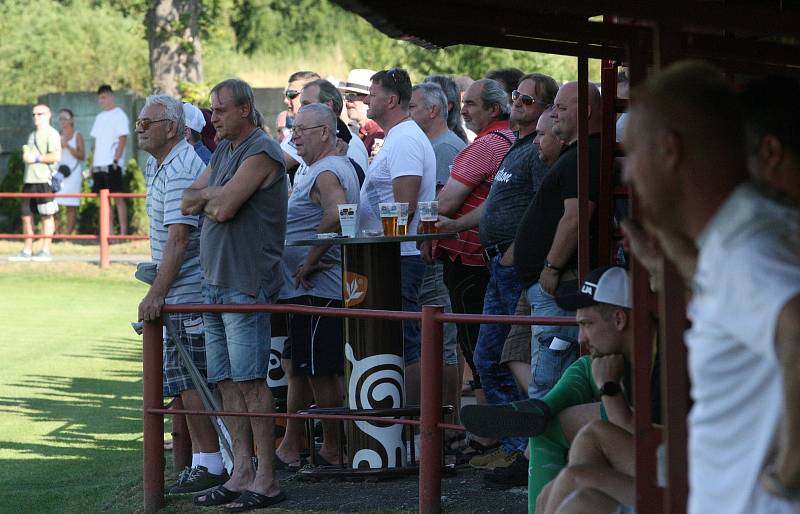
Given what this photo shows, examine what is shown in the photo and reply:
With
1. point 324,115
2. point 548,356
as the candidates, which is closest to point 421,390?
point 548,356

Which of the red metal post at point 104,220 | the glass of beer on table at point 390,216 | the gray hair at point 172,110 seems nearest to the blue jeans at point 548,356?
the glass of beer on table at point 390,216

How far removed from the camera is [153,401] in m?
6.83

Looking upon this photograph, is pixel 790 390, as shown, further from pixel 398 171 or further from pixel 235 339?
pixel 398 171

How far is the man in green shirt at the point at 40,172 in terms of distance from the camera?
73.2 ft

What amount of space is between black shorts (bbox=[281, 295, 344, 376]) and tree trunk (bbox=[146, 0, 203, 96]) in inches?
712

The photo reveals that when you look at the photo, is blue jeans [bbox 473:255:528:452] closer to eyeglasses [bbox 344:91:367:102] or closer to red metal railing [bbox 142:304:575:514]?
red metal railing [bbox 142:304:575:514]

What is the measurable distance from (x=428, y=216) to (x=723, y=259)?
15.8 feet

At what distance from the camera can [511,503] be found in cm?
655

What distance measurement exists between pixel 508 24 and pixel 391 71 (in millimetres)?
4328

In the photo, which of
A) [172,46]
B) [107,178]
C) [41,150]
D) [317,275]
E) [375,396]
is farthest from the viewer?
[172,46]

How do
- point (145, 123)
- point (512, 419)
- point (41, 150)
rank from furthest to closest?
point (41, 150) < point (145, 123) < point (512, 419)

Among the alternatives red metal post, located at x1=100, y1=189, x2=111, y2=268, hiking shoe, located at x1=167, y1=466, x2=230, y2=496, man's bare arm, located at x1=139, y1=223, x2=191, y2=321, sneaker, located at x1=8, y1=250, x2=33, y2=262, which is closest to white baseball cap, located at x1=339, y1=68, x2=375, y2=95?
man's bare arm, located at x1=139, y1=223, x2=191, y2=321

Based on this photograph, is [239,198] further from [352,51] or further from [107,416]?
[352,51]

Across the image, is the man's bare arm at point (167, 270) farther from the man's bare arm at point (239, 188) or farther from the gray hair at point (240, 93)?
the gray hair at point (240, 93)
